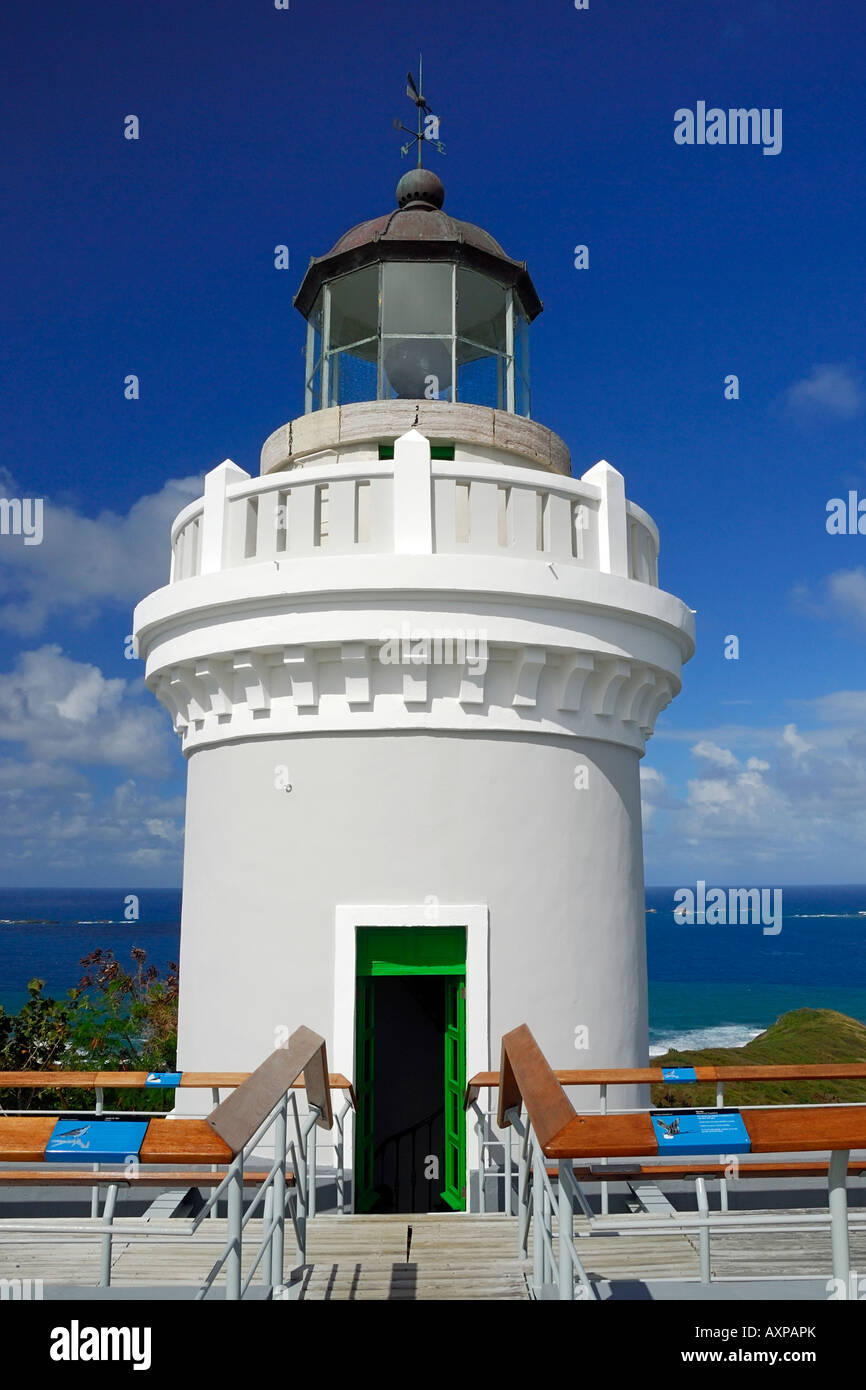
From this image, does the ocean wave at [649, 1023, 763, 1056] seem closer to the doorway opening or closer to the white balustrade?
the doorway opening

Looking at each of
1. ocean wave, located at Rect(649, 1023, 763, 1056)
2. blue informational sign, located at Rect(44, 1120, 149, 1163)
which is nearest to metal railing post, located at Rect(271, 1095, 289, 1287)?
blue informational sign, located at Rect(44, 1120, 149, 1163)

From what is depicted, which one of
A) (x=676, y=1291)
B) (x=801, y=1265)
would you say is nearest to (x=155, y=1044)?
(x=801, y=1265)

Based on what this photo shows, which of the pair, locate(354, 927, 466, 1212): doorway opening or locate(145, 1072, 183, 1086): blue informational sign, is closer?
locate(145, 1072, 183, 1086): blue informational sign

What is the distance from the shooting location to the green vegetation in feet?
48.0

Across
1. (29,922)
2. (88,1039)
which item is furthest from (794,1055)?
(29,922)

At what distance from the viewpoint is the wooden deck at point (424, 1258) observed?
5434 mm

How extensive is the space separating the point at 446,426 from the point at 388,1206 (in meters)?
7.85

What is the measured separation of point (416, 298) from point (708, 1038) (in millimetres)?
68020

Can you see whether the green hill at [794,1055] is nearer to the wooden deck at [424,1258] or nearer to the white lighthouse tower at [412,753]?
the white lighthouse tower at [412,753]

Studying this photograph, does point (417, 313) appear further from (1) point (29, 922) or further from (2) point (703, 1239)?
(1) point (29, 922)

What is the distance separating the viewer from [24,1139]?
3711mm

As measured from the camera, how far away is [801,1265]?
19.3 ft

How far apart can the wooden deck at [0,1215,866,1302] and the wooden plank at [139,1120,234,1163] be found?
2.07m
